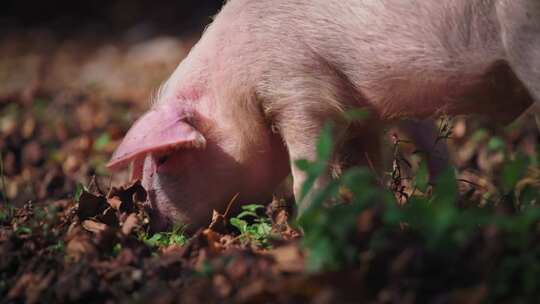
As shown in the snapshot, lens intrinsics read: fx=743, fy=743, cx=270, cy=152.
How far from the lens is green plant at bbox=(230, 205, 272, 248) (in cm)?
333

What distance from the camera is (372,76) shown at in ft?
12.0

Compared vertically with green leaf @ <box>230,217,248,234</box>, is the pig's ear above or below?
above

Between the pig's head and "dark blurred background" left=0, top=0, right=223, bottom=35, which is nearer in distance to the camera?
the pig's head

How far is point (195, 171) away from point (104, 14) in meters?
8.16

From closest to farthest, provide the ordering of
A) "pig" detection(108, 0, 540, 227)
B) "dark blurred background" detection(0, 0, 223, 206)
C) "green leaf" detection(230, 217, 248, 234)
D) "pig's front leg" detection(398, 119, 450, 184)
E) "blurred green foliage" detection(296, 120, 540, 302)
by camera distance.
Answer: "blurred green foliage" detection(296, 120, 540, 302), "pig" detection(108, 0, 540, 227), "green leaf" detection(230, 217, 248, 234), "pig's front leg" detection(398, 119, 450, 184), "dark blurred background" detection(0, 0, 223, 206)

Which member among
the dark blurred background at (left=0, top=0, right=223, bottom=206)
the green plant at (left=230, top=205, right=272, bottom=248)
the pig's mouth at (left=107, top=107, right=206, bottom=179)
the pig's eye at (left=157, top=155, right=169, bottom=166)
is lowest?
the dark blurred background at (left=0, top=0, right=223, bottom=206)

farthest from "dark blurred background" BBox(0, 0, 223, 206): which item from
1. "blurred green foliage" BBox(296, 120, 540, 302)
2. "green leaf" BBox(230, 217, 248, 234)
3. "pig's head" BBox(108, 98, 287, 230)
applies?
"blurred green foliage" BBox(296, 120, 540, 302)

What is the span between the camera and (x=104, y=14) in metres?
11.4

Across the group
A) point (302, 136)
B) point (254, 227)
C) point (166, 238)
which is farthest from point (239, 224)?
point (302, 136)

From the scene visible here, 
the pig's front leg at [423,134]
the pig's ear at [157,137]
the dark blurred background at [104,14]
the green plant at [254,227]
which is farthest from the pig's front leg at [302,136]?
the dark blurred background at [104,14]

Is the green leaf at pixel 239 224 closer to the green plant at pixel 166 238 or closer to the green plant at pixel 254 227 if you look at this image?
the green plant at pixel 254 227

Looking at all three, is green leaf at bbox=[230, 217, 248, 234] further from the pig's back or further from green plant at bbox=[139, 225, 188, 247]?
the pig's back

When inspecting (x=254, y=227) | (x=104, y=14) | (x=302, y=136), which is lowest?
(x=104, y=14)

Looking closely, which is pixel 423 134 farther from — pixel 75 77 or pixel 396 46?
pixel 75 77
